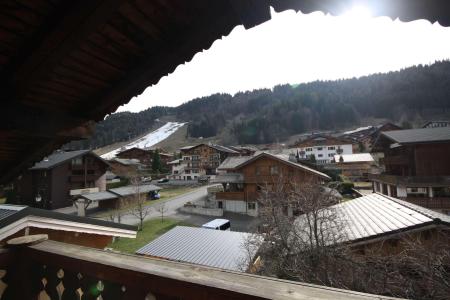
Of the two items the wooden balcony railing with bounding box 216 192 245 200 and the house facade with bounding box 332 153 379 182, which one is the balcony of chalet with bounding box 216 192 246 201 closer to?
the wooden balcony railing with bounding box 216 192 245 200

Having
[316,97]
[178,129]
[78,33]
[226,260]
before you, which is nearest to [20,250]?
[78,33]

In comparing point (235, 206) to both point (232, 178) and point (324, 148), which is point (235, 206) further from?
point (324, 148)

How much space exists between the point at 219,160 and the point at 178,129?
3052 inches

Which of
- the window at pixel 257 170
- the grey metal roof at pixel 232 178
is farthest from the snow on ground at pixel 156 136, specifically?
the window at pixel 257 170

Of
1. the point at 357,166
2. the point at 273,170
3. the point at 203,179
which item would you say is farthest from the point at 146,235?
the point at 357,166

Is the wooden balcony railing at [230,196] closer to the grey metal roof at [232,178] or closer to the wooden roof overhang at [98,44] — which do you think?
the grey metal roof at [232,178]

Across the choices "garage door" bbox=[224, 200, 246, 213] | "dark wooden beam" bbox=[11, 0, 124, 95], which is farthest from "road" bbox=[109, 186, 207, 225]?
"dark wooden beam" bbox=[11, 0, 124, 95]

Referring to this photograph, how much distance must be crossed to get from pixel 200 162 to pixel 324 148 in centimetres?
3295

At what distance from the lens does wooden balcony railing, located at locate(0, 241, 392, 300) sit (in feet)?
3.36

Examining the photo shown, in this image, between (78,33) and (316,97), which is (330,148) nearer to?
(316,97)

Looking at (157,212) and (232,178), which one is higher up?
(232,178)

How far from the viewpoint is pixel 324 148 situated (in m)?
63.9

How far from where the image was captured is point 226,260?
9.44m

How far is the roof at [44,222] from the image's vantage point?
4.17 metres
